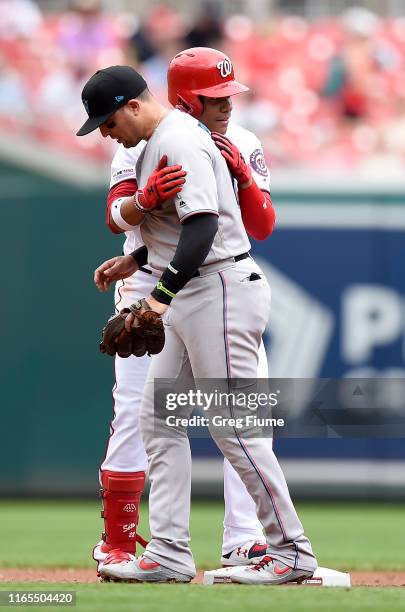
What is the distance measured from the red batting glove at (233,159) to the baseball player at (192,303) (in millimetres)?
15

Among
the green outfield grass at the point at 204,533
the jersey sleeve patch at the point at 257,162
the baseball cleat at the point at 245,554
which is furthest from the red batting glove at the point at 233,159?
the green outfield grass at the point at 204,533

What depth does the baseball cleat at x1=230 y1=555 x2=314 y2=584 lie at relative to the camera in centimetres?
391

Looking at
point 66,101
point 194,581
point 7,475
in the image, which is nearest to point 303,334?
point 7,475

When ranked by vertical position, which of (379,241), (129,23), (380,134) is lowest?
(379,241)

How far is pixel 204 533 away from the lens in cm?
669

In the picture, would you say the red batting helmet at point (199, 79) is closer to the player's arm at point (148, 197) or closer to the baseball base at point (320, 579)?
the player's arm at point (148, 197)

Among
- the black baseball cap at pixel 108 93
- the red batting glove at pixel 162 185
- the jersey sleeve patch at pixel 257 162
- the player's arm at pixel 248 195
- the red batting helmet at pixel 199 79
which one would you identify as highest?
the red batting helmet at pixel 199 79

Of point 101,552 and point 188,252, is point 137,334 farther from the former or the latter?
point 101,552

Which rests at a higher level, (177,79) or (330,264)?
(330,264)

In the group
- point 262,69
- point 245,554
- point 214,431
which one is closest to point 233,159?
point 214,431

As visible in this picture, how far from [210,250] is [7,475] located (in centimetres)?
466

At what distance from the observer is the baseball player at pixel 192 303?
12.4 feet

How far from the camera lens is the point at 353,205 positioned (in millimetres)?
8336

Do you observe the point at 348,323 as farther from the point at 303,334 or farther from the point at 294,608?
the point at 294,608
